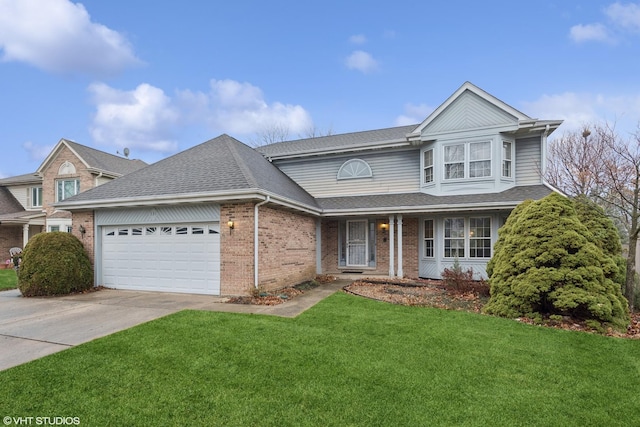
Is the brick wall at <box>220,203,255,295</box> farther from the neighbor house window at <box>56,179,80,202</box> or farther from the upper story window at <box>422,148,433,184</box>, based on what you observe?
the neighbor house window at <box>56,179,80,202</box>

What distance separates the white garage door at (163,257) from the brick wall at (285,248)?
4.36 feet

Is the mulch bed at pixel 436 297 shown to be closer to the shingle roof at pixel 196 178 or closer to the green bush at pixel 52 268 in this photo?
the shingle roof at pixel 196 178

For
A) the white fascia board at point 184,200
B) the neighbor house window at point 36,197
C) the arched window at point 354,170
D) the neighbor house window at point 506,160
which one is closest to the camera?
the white fascia board at point 184,200

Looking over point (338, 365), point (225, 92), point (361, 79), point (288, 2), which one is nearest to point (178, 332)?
point (338, 365)

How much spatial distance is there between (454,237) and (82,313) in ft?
38.1

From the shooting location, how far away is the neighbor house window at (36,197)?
2255 centimetres

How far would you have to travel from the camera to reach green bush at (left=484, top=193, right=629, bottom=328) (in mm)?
6434

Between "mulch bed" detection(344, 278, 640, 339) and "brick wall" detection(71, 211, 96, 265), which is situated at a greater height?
"brick wall" detection(71, 211, 96, 265)

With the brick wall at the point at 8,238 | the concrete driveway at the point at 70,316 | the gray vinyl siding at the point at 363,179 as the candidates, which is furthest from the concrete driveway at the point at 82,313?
the brick wall at the point at 8,238

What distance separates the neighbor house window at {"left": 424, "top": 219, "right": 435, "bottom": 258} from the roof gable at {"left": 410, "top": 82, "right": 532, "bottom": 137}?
11.6 feet

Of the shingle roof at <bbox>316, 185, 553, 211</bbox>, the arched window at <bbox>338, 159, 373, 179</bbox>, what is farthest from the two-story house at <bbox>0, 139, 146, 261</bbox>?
the shingle roof at <bbox>316, 185, 553, 211</bbox>

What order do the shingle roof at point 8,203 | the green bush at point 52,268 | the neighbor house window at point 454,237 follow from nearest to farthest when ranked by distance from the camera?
the green bush at point 52,268 < the neighbor house window at point 454,237 < the shingle roof at point 8,203

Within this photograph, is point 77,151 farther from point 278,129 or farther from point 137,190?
point 278,129

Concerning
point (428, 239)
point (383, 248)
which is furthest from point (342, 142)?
point (428, 239)
